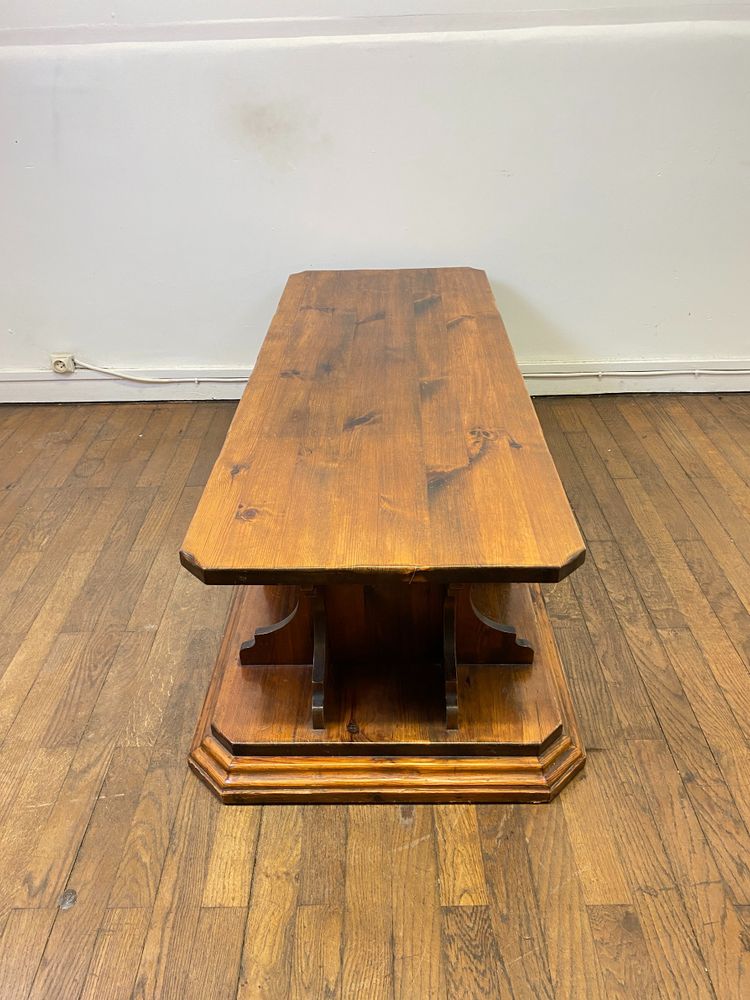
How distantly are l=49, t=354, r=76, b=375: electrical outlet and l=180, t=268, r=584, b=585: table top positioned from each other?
Answer: 3.65 ft

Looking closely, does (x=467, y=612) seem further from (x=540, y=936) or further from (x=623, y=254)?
(x=623, y=254)

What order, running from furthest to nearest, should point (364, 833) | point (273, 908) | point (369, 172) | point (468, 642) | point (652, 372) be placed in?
point (652, 372) → point (369, 172) → point (468, 642) → point (364, 833) → point (273, 908)

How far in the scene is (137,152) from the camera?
8.38 ft

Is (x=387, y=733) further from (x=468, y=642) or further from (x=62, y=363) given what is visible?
(x=62, y=363)

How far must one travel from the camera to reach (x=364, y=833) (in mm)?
1371

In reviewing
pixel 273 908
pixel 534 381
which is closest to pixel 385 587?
pixel 273 908

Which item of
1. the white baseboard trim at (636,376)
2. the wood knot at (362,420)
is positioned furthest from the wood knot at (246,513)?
the white baseboard trim at (636,376)

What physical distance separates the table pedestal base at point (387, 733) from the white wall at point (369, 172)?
61.1 inches

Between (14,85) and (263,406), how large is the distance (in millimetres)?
1616

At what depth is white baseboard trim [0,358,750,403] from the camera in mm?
2840

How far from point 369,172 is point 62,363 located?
4.17 feet

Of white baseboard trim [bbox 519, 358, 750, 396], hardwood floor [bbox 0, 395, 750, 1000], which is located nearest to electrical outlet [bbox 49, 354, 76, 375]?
hardwood floor [bbox 0, 395, 750, 1000]

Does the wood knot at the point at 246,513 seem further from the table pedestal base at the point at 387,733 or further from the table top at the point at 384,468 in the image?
the table pedestal base at the point at 387,733

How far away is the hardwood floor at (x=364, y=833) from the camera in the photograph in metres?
1.18
